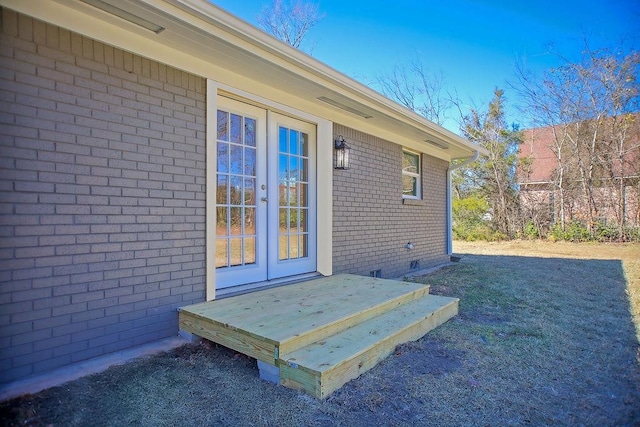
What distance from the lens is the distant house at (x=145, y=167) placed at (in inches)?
87.1

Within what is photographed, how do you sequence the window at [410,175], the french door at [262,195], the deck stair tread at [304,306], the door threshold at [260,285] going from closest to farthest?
the deck stair tread at [304,306] → the door threshold at [260,285] → the french door at [262,195] → the window at [410,175]

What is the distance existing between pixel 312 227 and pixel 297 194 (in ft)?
1.59

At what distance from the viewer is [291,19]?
1284 cm

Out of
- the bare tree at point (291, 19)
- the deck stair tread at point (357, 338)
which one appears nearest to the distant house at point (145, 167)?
the deck stair tread at point (357, 338)

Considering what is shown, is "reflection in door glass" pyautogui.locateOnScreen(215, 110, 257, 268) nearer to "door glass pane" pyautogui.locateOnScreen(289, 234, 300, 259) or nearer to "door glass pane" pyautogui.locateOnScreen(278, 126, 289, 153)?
"door glass pane" pyautogui.locateOnScreen(278, 126, 289, 153)

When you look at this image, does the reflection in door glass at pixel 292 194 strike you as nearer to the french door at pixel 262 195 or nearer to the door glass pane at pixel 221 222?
the french door at pixel 262 195

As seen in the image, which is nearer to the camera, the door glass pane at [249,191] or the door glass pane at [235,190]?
the door glass pane at [235,190]

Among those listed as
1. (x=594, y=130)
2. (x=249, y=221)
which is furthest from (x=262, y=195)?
(x=594, y=130)

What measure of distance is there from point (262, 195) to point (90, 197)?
5.61ft

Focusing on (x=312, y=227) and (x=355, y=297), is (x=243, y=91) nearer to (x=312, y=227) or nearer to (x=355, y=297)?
(x=312, y=227)

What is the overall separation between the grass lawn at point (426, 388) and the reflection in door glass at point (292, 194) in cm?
170

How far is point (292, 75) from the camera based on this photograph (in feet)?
11.4

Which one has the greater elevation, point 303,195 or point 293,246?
point 303,195

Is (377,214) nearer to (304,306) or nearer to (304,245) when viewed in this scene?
(304,245)
